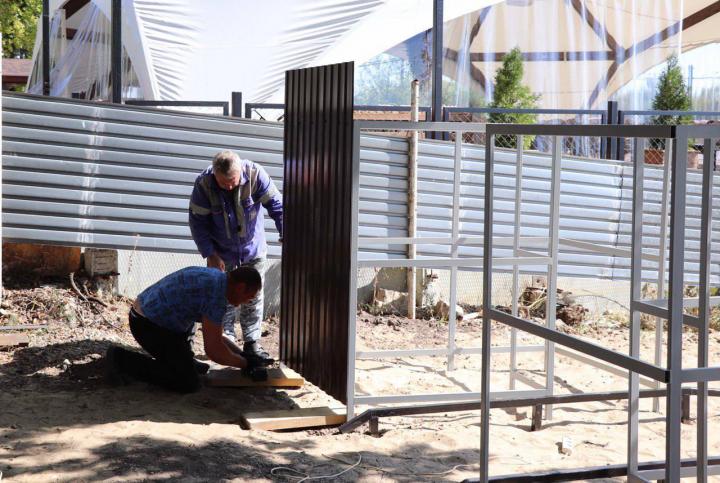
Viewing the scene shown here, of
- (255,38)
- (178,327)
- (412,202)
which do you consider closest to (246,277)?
(178,327)

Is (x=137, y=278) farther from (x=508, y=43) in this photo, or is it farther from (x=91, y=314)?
(x=508, y=43)

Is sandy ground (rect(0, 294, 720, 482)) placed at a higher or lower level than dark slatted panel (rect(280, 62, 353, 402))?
lower

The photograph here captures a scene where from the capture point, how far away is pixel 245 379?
6.75 m

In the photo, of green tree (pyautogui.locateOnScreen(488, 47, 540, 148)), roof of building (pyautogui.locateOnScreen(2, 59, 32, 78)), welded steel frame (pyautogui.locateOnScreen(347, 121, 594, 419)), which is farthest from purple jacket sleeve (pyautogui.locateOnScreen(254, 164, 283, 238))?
roof of building (pyautogui.locateOnScreen(2, 59, 32, 78))

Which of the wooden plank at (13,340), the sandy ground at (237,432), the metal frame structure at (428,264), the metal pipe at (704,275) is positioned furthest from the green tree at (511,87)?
the metal pipe at (704,275)

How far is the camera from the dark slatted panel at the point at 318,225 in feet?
20.1

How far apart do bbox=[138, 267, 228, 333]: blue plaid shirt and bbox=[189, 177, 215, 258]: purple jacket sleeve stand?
2.03ft

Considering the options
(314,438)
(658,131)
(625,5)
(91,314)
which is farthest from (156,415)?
(625,5)

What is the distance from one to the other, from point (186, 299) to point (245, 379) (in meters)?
0.83

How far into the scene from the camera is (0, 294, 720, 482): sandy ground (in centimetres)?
512

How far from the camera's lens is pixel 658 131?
3400mm

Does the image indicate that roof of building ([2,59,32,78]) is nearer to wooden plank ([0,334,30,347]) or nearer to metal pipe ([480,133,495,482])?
wooden plank ([0,334,30,347])

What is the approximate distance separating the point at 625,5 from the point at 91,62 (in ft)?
29.9

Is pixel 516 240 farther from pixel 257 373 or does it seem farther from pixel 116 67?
pixel 116 67
